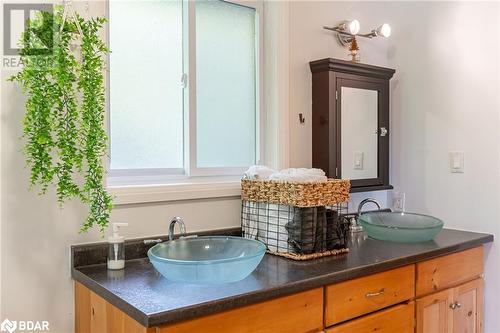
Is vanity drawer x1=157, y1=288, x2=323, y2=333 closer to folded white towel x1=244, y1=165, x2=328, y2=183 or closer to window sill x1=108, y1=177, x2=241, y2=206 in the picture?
folded white towel x1=244, y1=165, x2=328, y2=183

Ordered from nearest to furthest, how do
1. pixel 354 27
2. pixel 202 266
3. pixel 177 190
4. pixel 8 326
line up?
pixel 202 266, pixel 8 326, pixel 177 190, pixel 354 27

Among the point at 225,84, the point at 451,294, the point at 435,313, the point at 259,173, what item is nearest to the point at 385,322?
the point at 435,313

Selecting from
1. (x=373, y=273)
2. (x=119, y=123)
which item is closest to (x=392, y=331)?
(x=373, y=273)

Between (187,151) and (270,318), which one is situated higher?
(187,151)

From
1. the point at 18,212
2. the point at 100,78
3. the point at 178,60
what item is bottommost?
the point at 18,212

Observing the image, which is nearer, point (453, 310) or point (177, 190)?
point (177, 190)

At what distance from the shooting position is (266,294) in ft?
4.29

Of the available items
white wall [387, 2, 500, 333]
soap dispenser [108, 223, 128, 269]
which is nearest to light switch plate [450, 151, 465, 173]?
white wall [387, 2, 500, 333]

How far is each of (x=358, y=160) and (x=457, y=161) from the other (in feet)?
1.67

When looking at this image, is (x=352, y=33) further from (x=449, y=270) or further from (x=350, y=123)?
(x=449, y=270)

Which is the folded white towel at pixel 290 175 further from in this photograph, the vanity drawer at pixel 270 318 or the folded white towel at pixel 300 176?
the vanity drawer at pixel 270 318

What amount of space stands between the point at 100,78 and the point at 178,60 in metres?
0.57

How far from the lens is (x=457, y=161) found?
2307 millimetres

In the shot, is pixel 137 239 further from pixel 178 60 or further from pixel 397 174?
pixel 397 174
